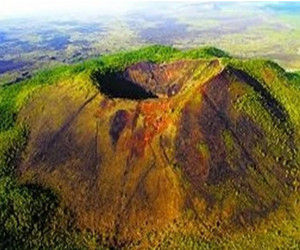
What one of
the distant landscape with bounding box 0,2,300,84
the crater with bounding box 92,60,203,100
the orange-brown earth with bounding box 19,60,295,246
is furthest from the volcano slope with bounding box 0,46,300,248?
the distant landscape with bounding box 0,2,300,84

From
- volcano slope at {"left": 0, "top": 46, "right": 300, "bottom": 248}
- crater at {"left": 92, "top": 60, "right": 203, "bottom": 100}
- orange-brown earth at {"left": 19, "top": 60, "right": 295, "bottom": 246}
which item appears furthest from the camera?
crater at {"left": 92, "top": 60, "right": 203, "bottom": 100}

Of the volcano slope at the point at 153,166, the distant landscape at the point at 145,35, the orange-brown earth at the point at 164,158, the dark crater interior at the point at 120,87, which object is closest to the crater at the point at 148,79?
the dark crater interior at the point at 120,87

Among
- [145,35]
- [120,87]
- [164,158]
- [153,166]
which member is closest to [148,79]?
[120,87]

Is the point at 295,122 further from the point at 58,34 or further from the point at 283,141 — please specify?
the point at 58,34

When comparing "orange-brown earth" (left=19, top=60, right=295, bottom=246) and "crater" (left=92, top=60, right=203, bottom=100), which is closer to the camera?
"orange-brown earth" (left=19, top=60, right=295, bottom=246)

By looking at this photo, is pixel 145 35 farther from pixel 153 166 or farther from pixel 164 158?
pixel 153 166

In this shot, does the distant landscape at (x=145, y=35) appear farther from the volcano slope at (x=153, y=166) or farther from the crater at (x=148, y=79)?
the volcano slope at (x=153, y=166)

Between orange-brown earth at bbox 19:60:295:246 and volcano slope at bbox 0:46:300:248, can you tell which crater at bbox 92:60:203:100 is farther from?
orange-brown earth at bbox 19:60:295:246

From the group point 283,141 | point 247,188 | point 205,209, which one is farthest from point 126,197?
point 283,141
